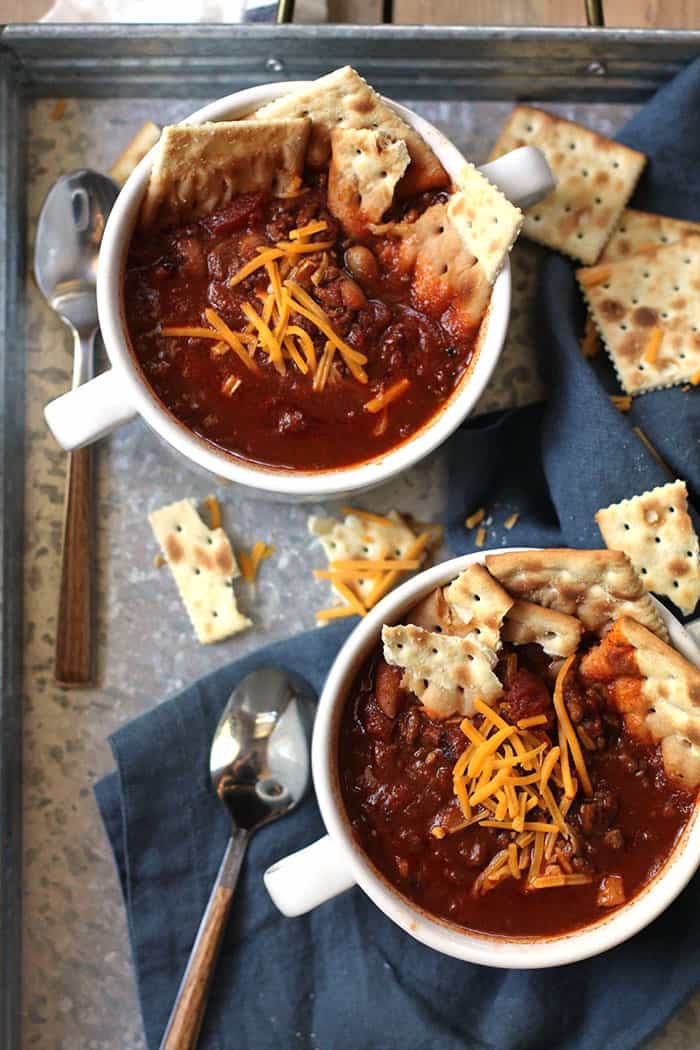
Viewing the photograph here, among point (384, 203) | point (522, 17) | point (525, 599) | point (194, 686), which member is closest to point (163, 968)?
point (194, 686)

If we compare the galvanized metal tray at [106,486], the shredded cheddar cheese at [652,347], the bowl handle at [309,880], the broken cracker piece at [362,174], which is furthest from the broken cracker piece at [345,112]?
the bowl handle at [309,880]

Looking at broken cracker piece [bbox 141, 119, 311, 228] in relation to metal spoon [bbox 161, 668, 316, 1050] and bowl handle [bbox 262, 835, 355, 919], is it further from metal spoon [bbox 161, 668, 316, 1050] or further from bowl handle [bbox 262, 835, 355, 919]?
bowl handle [bbox 262, 835, 355, 919]

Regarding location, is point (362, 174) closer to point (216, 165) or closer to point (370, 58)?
point (216, 165)

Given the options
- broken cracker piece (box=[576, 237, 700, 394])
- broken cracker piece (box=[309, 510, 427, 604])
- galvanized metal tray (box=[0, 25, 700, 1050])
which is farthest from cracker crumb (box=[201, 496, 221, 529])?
broken cracker piece (box=[576, 237, 700, 394])

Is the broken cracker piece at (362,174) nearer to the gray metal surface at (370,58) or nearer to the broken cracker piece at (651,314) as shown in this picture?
the gray metal surface at (370,58)

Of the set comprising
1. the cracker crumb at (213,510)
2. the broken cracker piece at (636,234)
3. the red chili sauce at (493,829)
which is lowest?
the red chili sauce at (493,829)
